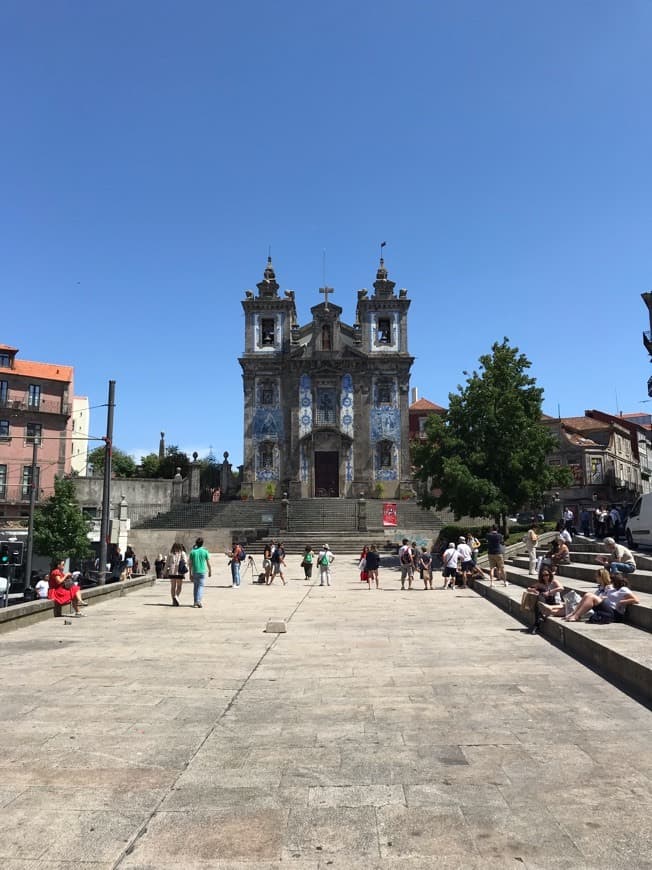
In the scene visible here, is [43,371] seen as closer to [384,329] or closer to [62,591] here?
[384,329]

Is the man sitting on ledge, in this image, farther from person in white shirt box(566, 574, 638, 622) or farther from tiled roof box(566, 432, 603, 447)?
tiled roof box(566, 432, 603, 447)

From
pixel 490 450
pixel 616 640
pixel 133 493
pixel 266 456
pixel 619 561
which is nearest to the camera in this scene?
pixel 616 640

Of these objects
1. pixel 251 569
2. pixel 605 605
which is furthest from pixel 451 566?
pixel 251 569

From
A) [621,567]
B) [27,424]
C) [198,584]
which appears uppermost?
[27,424]

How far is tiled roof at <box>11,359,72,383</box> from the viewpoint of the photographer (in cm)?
5275

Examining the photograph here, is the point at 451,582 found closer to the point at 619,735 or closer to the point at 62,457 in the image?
the point at 619,735

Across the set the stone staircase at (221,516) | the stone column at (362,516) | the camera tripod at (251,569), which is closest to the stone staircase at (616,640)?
the camera tripod at (251,569)

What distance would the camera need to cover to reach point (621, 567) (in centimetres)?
1473

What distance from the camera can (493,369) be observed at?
35.3 metres

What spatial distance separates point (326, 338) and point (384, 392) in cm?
637

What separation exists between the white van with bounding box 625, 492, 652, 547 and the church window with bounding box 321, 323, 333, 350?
32855 mm

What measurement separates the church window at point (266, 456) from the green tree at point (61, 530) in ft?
53.4

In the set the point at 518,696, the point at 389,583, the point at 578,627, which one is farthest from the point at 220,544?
the point at 518,696

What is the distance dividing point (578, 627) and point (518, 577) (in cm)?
982
